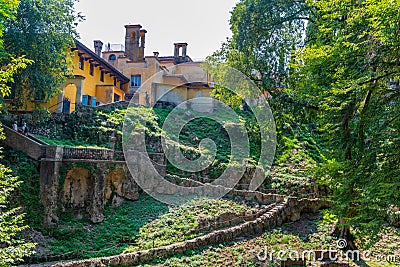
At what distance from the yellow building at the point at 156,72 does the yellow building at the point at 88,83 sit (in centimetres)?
208

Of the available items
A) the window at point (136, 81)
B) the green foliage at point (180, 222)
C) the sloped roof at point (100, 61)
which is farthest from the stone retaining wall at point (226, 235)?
the window at point (136, 81)

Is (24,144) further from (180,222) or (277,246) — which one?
(277,246)

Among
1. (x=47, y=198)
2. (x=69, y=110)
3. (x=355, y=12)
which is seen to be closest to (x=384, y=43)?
(x=355, y=12)

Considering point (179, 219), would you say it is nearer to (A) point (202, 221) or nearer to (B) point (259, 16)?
(A) point (202, 221)

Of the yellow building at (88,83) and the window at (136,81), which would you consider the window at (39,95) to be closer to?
the yellow building at (88,83)

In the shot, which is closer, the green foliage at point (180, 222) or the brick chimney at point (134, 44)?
the green foliage at point (180, 222)

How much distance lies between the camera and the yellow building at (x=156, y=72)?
4181 cm

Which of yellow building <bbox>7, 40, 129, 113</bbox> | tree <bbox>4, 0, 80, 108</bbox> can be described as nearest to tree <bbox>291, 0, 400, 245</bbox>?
tree <bbox>4, 0, 80, 108</bbox>

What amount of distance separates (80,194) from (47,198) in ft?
7.68

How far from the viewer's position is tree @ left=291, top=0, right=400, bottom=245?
12047 millimetres

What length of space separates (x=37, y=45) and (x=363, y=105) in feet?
64.1

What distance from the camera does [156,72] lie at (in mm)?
45438

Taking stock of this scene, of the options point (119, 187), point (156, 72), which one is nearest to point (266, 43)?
point (119, 187)

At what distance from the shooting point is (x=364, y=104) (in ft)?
46.8
